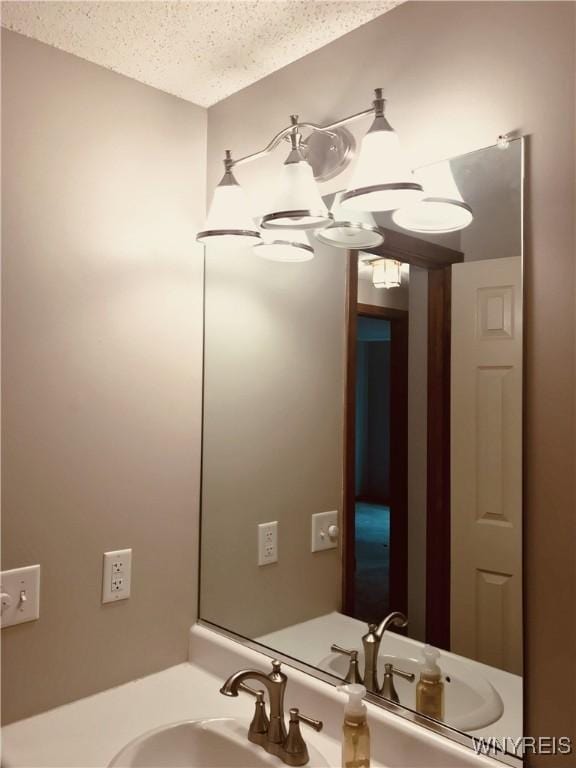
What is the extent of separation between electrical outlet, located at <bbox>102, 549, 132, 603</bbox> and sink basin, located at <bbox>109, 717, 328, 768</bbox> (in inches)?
12.6

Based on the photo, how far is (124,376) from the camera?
145 cm

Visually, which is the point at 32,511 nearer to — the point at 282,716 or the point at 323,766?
the point at 282,716

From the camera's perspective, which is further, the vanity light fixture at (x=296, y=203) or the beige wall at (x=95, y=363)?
the beige wall at (x=95, y=363)

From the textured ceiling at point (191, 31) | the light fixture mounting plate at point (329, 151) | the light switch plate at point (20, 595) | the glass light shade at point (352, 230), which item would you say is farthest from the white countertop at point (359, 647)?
the textured ceiling at point (191, 31)

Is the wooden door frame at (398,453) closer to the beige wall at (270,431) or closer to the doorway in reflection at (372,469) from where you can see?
the doorway in reflection at (372,469)

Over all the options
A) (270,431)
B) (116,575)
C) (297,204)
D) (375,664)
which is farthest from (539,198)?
(116,575)

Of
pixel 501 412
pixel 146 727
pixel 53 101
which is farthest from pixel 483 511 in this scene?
pixel 53 101

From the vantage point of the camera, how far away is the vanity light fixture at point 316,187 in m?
1.06

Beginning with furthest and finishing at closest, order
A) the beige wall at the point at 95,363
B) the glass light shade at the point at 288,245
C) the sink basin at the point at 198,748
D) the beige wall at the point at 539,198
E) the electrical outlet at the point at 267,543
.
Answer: the electrical outlet at the point at 267,543 < the glass light shade at the point at 288,245 < the beige wall at the point at 95,363 < the sink basin at the point at 198,748 < the beige wall at the point at 539,198

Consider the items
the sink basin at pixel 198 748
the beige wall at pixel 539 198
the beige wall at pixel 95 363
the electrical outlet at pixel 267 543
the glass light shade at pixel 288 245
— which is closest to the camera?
the beige wall at pixel 539 198

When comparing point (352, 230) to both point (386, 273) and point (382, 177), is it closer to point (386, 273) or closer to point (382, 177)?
point (386, 273)

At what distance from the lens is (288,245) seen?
1412 millimetres

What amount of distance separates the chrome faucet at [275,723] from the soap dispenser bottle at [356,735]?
3.7 inches

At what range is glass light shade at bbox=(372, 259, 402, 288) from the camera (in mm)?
1206
